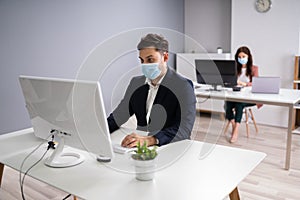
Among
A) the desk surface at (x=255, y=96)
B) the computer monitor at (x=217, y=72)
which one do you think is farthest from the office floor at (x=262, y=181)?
the computer monitor at (x=217, y=72)

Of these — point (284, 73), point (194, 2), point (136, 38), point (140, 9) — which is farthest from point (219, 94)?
point (194, 2)

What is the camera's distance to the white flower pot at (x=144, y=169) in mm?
1135

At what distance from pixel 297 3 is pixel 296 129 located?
5.33ft

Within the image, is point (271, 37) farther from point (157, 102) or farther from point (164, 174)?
point (164, 174)

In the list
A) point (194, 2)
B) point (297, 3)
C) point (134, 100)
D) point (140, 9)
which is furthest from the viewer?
point (194, 2)

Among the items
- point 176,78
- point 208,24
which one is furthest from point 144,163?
point 208,24

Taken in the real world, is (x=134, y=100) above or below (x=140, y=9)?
below

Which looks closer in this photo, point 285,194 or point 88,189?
point 88,189

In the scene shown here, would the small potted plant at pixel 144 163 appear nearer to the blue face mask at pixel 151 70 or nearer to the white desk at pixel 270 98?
the blue face mask at pixel 151 70

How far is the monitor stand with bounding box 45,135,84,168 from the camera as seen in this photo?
1.34m

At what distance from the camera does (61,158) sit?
142cm

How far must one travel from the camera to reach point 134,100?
6.17 feet

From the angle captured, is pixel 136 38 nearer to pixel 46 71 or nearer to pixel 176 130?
pixel 176 130

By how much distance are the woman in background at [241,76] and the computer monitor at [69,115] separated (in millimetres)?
2626
